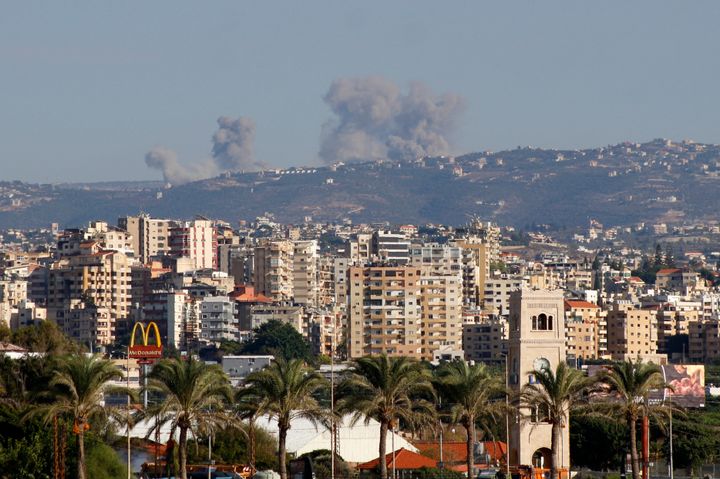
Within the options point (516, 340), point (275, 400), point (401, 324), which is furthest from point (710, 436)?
point (401, 324)

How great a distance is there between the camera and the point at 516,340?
65.4 metres

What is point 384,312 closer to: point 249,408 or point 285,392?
point 249,408

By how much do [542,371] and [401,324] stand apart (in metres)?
127

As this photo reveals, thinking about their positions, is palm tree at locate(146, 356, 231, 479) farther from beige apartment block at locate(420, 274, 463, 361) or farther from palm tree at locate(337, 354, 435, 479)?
beige apartment block at locate(420, 274, 463, 361)

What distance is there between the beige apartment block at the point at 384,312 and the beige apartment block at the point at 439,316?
1341 millimetres

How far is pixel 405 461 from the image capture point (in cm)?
6900

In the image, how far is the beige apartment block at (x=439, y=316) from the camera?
191750 mm

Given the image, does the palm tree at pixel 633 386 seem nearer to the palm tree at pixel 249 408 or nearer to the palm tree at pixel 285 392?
the palm tree at pixel 285 392

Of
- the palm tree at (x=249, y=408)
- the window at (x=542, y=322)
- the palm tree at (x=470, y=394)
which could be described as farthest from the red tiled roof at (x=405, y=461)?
the palm tree at (x=249, y=408)

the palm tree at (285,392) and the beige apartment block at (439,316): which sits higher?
the beige apartment block at (439,316)

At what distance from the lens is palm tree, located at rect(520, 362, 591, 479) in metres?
60.0

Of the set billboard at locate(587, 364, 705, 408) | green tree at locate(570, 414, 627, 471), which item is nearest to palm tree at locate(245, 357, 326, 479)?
green tree at locate(570, 414, 627, 471)

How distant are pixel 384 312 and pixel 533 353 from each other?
123700 mm

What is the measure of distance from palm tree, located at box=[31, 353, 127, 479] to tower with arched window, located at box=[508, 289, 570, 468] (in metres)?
14.6
